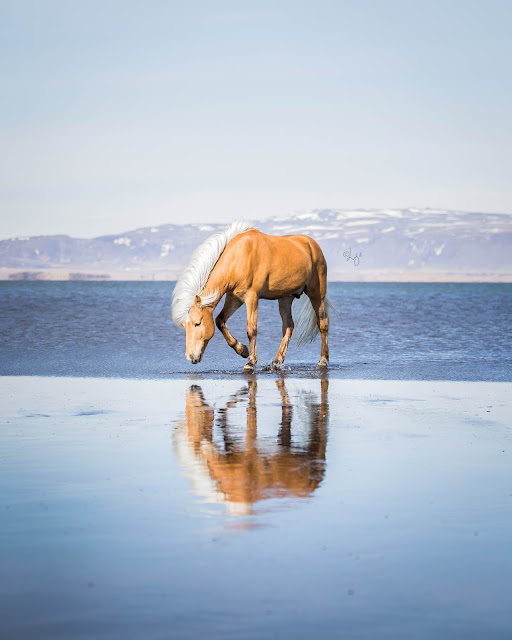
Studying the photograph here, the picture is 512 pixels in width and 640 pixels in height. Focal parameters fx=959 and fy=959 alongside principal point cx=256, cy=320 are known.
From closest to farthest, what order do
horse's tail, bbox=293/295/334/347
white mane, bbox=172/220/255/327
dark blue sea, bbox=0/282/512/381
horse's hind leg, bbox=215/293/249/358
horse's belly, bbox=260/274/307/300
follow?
white mane, bbox=172/220/255/327 < dark blue sea, bbox=0/282/512/381 < horse's hind leg, bbox=215/293/249/358 < horse's belly, bbox=260/274/307/300 < horse's tail, bbox=293/295/334/347

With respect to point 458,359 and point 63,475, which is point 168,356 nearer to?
point 458,359

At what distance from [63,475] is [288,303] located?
1013cm

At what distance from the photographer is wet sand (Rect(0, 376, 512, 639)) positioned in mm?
3322

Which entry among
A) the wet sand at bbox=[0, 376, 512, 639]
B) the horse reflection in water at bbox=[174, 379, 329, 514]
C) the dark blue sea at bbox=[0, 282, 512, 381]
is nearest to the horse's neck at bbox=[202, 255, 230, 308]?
the dark blue sea at bbox=[0, 282, 512, 381]

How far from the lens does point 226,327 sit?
46.2ft

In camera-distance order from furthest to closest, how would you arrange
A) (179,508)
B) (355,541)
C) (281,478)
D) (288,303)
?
(288,303) → (281,478) → (179,508) → (355,541)

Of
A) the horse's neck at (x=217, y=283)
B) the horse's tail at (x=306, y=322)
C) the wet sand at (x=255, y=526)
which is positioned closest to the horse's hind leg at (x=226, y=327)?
the horse's neck at (x=217, y=283)

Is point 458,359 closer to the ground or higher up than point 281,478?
closer to the ground

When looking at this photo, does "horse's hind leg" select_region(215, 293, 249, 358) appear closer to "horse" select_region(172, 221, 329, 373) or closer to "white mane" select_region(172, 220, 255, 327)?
"horse" select_region(172, 221, 329, 373)

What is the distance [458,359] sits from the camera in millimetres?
15703

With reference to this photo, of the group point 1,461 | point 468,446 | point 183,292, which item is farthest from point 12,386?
point 468,446

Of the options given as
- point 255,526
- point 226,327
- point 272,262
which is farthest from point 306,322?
point 255,526

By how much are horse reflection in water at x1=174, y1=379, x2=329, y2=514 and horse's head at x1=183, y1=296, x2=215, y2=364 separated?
153 inches

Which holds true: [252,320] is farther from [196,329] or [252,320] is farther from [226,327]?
[196,329]
